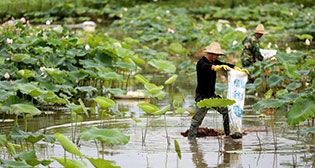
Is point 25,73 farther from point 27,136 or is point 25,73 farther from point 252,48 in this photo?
point 252,48

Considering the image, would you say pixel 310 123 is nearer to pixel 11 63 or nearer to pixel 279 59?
pixel 279 59

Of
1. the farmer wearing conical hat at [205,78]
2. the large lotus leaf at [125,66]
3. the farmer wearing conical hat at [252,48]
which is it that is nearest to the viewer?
the farmer wearing conical hat at [205,78]

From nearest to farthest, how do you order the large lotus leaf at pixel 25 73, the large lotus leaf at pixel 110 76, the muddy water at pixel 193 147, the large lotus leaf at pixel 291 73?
1. the muddy water at pixel 193 147
2. the large lotus leaf at pixel 25 73
3. the large lotus leaf at pixel 291 73
4. the large lotus leaf at pixel 110 76

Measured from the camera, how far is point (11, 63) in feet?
26.0

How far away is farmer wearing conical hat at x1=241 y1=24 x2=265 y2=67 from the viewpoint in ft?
30.4

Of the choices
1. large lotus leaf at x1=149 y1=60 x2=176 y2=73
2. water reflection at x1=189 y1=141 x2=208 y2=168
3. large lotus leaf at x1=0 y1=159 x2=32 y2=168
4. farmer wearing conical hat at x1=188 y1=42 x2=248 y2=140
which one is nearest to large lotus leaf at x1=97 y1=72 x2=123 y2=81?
large lotus leaf at x1=149 y1=60 x2=176 y2=73

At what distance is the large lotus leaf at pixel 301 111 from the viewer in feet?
16.9

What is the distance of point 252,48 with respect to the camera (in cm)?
937

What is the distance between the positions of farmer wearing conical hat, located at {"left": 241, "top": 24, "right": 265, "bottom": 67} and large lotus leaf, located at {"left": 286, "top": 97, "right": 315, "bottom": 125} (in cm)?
397

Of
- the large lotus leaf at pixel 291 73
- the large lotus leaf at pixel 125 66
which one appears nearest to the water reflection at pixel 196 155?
the large lotus leaf at pixel 291 73

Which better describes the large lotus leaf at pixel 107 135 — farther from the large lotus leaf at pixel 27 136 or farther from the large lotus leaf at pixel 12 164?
the large lotus leaf at pixel 12 164

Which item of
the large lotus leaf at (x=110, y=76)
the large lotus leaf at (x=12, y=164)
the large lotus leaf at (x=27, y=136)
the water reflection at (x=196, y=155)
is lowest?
the water reflection at (x=196, y=155)

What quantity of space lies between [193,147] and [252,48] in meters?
3.87

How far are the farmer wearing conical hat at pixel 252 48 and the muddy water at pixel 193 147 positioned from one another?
2.11m
